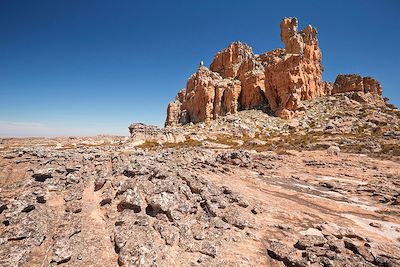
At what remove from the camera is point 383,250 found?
37.4ft

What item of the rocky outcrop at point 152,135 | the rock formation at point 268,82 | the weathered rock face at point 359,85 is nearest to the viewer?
the rocky outcrop at point 152,135

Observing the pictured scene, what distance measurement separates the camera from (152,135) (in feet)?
202

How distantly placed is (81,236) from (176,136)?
176ft

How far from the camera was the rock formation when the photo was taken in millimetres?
87750

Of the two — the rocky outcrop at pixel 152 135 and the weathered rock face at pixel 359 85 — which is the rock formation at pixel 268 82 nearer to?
the weathered rock face at pixel 359 85

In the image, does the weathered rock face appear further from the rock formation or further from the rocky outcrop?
the rocky outcrop

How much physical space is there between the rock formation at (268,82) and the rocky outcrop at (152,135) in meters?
29.7

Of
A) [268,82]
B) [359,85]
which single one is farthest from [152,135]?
[359,85]

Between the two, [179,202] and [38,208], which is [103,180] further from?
[179,202]

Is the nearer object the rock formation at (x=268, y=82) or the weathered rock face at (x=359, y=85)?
the rock formation at (x=268, y=82)

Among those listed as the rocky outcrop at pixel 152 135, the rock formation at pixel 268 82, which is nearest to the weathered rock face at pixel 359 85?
the rock formation at pixel 268 82

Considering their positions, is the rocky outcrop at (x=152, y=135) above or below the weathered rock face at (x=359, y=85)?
below

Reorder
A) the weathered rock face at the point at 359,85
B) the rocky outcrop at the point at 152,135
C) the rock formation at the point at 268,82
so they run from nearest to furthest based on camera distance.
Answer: the rocky outcrop at the point at 152,135
the rock formation at the point at 268,82
the weathered rock face at the point at 359,85

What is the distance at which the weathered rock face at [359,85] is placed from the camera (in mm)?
98062
